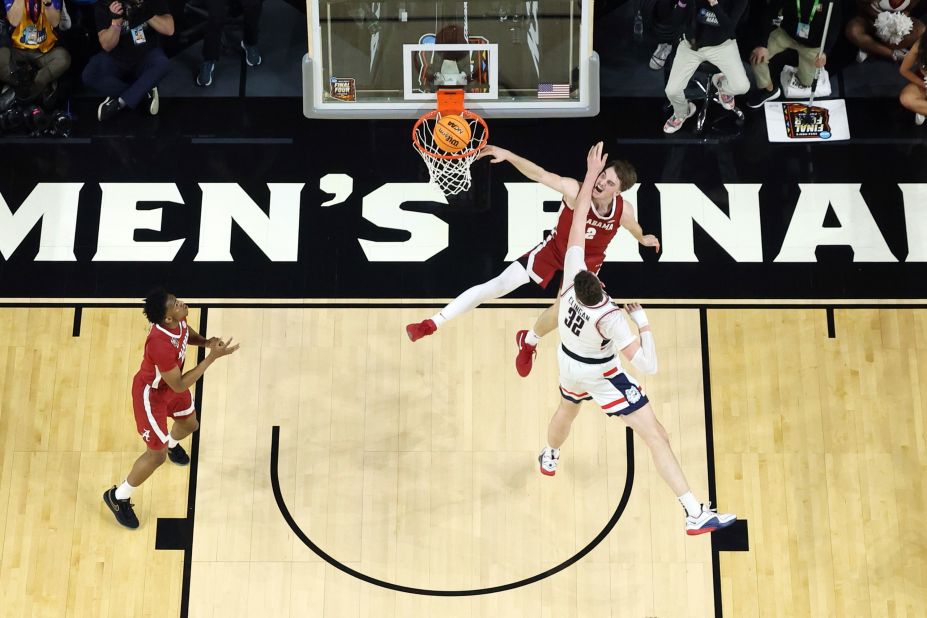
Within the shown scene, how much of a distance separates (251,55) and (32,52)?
190cm

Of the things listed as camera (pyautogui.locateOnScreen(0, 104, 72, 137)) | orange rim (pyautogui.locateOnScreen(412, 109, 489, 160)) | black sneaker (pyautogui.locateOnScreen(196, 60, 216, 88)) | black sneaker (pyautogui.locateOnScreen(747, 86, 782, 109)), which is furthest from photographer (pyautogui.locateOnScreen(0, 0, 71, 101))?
black sneaker (pyautogui.locateOnScreen(747, 86, 782, 109))

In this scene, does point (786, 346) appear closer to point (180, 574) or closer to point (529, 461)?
point (529, 461)

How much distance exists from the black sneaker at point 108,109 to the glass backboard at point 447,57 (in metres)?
2.08

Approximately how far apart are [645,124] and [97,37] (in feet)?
16.7

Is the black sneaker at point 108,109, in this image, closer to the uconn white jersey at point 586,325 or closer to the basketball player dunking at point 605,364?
the basketball player dunking at point 605,364

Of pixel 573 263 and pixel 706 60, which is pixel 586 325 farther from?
pixel 706 60

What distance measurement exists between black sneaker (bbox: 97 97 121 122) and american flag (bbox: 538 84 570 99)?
12.6 ft

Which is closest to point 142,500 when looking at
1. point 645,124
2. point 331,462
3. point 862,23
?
point 331,462

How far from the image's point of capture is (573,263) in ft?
26.1

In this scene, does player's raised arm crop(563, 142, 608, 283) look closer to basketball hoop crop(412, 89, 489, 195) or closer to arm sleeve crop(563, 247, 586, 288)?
arm sleeve crop(563, 247, 586, 288)

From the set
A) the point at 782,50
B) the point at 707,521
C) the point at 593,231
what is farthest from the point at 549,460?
the point at 782,50

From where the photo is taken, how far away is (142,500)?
923 cm

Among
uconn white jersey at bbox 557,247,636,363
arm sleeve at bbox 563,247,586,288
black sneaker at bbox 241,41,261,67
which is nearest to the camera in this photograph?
uconn white jersey at bbox 557,247,636,363

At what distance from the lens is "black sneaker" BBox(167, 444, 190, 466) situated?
9266mm
